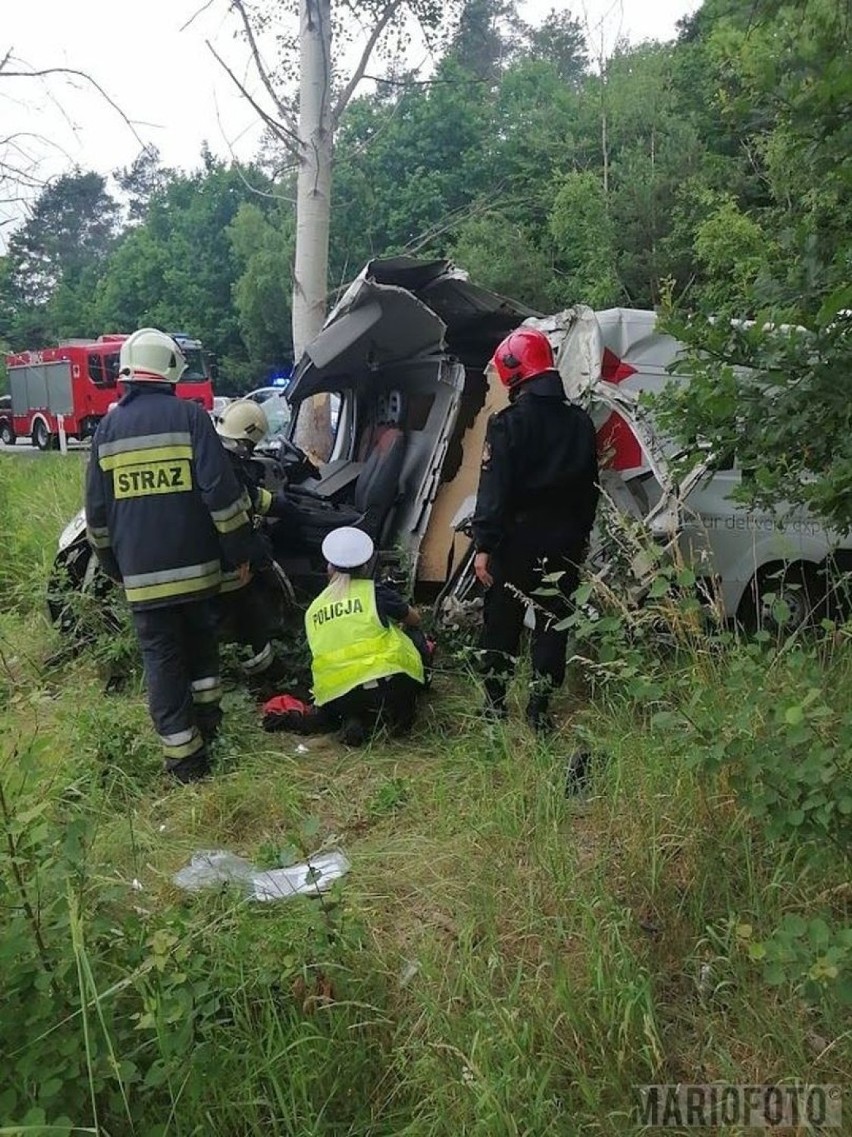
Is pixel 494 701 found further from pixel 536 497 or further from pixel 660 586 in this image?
pixel 660 586

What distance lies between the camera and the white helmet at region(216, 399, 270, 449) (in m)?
4.82

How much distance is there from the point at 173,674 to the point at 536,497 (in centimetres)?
166

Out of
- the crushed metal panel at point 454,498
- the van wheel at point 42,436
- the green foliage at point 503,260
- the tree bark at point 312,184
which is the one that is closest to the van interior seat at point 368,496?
the crushed metal panel at point 454,498

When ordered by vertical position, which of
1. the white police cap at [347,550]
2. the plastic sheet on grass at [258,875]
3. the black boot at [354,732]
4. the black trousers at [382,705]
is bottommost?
the black boot at [354,732]

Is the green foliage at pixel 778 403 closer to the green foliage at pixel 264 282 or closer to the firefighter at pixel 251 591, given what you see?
the firefighter at pixel 251 591

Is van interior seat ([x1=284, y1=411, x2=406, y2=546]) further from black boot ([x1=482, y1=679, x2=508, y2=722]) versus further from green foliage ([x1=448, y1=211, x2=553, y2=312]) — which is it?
green foliage ([x1=448, y1=211, x2=553, y2=312])

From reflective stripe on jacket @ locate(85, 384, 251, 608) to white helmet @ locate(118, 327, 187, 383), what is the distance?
0.06m

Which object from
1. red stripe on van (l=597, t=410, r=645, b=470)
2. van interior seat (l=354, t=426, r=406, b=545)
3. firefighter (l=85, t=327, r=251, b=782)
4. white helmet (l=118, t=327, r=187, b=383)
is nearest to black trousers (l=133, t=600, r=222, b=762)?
firefighter (l=85, t=327, r=251, b=782)

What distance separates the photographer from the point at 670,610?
2656 millimetres

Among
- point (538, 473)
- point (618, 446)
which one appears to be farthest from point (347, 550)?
point (618, 446)

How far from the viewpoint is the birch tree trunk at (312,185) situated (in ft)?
24.7

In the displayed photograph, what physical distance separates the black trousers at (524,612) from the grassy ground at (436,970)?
30.8 inches

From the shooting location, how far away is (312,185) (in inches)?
299

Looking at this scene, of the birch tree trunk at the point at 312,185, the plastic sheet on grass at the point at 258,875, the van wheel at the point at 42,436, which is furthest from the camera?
the van wheel at the point at 42,436
